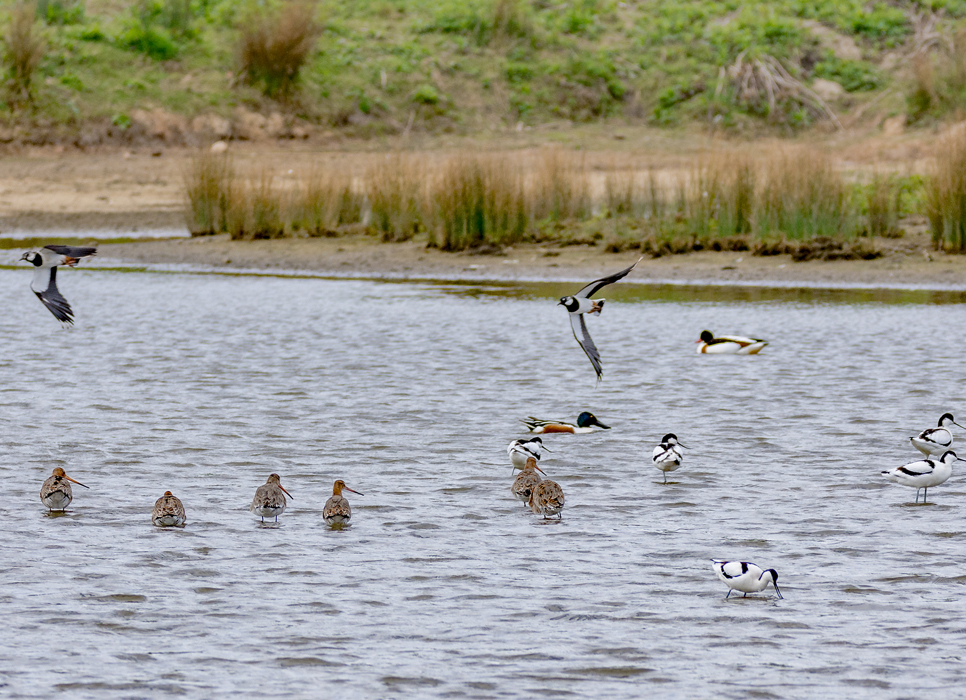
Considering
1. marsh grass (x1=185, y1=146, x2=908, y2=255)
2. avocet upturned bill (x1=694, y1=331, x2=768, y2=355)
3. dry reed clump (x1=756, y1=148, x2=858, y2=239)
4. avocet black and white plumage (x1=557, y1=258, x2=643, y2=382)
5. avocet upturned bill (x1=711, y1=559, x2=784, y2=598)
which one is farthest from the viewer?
marsh grass (x1=185, y1=146, x2=908, y2=255)

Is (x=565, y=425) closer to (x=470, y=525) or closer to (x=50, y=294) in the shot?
(x=470, y=525)

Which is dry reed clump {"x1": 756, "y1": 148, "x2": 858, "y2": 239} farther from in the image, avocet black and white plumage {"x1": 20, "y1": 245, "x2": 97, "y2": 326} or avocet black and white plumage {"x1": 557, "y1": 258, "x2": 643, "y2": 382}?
avocet black and white plumage {"x1": 20, "y1": 245, "x2": 97, "y2": 326}

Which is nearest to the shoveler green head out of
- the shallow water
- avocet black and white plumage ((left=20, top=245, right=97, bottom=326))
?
the shallow water

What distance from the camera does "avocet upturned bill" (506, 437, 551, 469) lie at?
8.16 meters

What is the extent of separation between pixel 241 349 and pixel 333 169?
11647 mm

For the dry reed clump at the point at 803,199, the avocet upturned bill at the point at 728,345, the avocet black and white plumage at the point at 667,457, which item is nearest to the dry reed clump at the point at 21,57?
the dry reed clump at the point at 803,199

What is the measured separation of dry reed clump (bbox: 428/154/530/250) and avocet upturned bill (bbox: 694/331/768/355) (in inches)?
330

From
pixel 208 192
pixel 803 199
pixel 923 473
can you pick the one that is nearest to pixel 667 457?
pixel 923 473

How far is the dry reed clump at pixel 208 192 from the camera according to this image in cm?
2333

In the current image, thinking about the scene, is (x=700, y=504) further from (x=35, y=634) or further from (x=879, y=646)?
(x=35, y=634)

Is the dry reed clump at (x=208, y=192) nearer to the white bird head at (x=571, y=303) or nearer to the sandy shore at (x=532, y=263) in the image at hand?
the sandy shore at (x=532, y=263)

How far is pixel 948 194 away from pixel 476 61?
843 inches

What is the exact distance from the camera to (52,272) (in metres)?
8.51

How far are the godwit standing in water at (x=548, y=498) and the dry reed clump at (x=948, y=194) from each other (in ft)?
44.5
